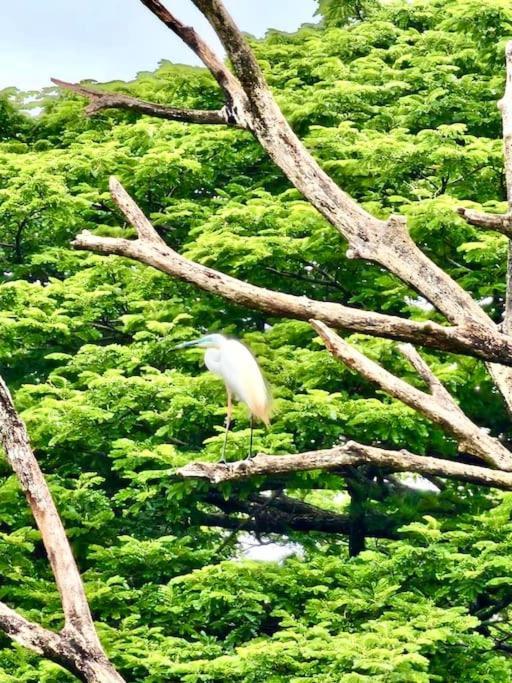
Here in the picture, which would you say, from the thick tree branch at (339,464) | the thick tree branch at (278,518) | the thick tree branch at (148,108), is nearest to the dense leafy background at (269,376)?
the thick tree branch at (278,518)

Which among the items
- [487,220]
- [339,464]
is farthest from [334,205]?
[339,464]

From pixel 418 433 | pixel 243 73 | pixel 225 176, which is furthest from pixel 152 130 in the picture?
pixel 243 73

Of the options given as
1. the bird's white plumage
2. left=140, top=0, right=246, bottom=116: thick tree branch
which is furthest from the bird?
left=140, top=0, right=246, bottom=116: thick tree branch

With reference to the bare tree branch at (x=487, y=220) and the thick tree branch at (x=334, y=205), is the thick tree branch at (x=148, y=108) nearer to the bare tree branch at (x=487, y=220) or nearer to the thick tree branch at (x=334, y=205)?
the thick tree branch at (x=334, y=205)

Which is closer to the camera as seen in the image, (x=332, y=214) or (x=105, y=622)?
(x=332, y=214)

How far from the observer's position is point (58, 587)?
7.34 m

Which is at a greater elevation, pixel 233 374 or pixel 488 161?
pixel 488 161

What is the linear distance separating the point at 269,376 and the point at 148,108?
3859 mm

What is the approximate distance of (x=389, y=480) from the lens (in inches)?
445

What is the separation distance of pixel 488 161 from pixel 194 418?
308 centimetres

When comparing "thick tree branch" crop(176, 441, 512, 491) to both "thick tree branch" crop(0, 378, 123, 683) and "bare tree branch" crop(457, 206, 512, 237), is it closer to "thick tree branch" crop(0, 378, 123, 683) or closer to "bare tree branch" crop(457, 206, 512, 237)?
"bare tree branch" crop(457, 206, 512, 237)

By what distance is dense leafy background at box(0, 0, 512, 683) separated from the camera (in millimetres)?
8555

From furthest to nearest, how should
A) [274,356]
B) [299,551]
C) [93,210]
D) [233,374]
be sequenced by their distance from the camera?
1. [93,210]
2. [299,551]
3. [274,356]
4. [233,374]

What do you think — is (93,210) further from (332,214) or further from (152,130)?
(332,214)
